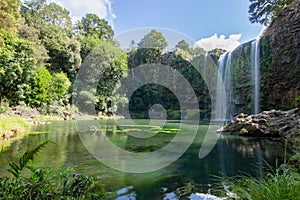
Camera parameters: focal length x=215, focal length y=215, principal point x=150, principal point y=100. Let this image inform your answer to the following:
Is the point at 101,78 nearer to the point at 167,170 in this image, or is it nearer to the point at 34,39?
the point at 34,39

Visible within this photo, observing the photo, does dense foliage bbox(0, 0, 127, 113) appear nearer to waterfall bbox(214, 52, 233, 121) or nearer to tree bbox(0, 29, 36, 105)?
tree bbox(0, 29, 36, 105)

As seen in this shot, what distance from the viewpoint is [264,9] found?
771 inches

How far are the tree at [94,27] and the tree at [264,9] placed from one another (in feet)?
66.1

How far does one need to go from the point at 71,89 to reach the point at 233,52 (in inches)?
625

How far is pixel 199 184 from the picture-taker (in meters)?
3.21

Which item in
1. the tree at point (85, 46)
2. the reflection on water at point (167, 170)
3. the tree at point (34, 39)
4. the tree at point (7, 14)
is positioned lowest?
the reflection on water at point (167, 170)

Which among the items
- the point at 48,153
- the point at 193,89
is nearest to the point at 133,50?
the point at 193,89

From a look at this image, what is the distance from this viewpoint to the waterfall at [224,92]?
1858 cm

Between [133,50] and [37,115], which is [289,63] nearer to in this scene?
[37,115]

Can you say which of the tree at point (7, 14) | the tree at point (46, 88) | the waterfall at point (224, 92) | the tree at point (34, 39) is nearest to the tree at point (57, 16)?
the tree at point (34, 39)

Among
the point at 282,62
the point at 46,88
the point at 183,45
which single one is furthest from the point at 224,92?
the point at 183,45

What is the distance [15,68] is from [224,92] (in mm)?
16491

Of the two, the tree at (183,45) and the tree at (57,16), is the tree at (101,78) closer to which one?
the tree at (57,16)

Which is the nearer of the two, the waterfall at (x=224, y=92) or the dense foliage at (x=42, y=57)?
the dense foliage at (x=42, y=57)
